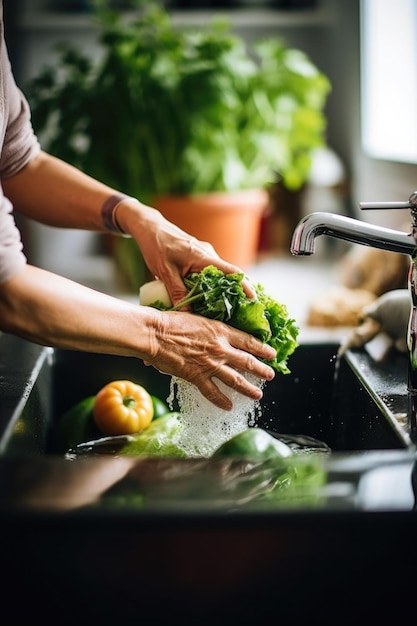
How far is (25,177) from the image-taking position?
3.99 ft

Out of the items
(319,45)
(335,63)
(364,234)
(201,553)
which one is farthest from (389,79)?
(201,553)

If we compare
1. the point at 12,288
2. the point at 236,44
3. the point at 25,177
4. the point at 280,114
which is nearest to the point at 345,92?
the point at 280,114

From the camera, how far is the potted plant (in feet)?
6.92

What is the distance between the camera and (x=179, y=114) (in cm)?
213

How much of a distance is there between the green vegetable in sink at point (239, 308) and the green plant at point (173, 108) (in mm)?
1156

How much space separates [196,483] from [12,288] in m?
0.30

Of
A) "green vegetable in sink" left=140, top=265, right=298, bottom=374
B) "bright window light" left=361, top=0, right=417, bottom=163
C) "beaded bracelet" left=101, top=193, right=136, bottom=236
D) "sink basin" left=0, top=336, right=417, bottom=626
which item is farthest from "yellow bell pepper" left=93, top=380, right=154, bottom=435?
"bright window light" left=361, top=0, right=417, bottom=163

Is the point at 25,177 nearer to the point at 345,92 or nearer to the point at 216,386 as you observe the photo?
the point at 216,386

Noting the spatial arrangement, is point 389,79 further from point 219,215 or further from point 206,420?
point 206,420

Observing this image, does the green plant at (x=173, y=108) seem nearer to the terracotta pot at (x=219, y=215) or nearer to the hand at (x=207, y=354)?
the terracotta pot at (x=219, y=215)

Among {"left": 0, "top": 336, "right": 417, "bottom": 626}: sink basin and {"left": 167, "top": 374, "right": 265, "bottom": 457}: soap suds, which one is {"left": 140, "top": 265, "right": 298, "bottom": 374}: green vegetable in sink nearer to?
{"left": 167, "top": 374, "right": 265, "bottom": 457}: soap suds

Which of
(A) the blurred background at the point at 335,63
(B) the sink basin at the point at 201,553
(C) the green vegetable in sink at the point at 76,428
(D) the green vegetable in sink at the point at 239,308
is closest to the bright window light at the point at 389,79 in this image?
(A) the blurred background at the point at 335,63

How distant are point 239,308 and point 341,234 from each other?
0.15 m

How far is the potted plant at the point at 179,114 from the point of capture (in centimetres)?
211
